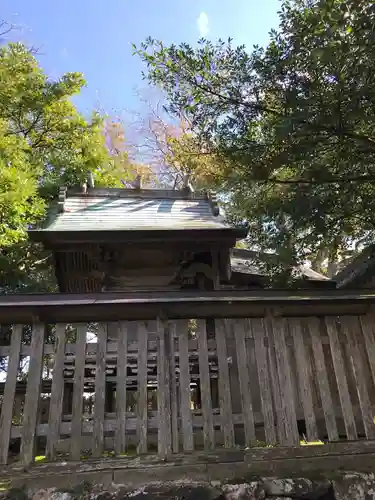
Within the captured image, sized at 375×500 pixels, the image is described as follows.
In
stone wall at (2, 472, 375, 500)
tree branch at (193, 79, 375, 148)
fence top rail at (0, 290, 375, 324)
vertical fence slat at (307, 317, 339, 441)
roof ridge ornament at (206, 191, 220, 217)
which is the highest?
tree branch at (193, 79, 375, 148)

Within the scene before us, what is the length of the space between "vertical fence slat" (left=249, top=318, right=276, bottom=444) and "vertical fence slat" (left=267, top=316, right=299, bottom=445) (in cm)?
12

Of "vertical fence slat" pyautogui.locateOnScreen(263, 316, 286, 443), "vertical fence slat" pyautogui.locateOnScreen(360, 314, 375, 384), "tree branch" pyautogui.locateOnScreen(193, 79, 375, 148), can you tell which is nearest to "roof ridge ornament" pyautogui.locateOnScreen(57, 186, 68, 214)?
"tree branch" pyautogui.locateOnScreen(193, 79, 375, 148)

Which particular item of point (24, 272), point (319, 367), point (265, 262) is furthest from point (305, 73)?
point (24, 272)

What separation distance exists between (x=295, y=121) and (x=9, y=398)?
4.56 meters

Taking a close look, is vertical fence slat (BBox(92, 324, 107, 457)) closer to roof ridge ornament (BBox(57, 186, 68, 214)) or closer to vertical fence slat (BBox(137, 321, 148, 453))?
vertical fence slat (BBox(137, 321, 148, 453))

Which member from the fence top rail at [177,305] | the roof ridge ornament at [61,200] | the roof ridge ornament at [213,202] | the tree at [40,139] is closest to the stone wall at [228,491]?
the fence top rail at [177,305]

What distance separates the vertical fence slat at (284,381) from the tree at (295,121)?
2119 mm

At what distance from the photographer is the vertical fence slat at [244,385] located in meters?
4.02

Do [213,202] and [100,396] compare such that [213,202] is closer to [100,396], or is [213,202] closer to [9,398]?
[100,396]

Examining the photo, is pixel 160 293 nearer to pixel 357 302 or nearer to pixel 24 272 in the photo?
pixel 357 302

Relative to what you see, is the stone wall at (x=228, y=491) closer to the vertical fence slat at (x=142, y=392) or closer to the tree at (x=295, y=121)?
the vertical fence slat at (x=142, y=392)

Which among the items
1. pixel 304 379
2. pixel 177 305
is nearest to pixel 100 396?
pixel 177 305

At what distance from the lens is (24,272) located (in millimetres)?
11320

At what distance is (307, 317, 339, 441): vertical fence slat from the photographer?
412cm
